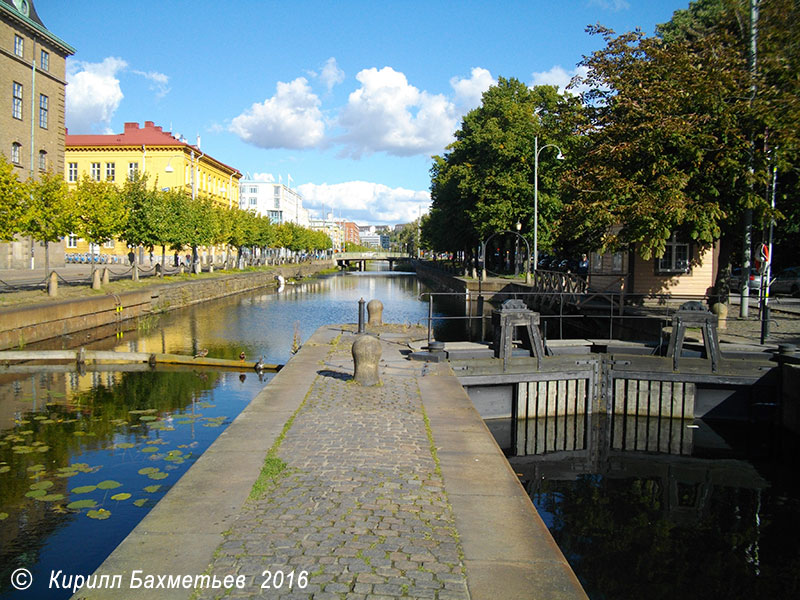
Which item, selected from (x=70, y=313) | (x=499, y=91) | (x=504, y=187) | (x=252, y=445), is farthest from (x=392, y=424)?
(x=499, y=91)

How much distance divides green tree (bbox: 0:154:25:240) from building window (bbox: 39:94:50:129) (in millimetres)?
26159

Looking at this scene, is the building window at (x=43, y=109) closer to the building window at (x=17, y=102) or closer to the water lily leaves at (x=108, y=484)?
the building window at (x=17, y=102)

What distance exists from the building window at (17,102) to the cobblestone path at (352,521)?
144 feet

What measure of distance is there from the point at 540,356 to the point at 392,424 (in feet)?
20.1

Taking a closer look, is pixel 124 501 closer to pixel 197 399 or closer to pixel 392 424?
pixel 392 424

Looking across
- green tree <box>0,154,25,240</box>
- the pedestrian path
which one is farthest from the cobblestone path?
green tree <box>0,154,25,240</box>

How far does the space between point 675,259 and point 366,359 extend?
18.9m

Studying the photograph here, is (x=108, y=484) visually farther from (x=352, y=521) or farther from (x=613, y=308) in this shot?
(x=613, y=308)

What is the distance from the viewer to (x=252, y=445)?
8.88 meters

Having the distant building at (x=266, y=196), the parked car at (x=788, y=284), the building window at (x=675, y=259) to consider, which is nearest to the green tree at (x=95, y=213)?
the building window at (x=675, y=259)

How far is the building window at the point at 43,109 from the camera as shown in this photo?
153 feet

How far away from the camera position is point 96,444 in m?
11.9

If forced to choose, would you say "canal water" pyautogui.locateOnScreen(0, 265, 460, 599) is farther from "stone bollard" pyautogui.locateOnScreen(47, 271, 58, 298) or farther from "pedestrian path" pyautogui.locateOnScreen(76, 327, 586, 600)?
"stone bollard" pyautogui.locateOnScreen(47, 271, 58, 298)

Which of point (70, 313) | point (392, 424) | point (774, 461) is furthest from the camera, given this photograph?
point (70, 313)
